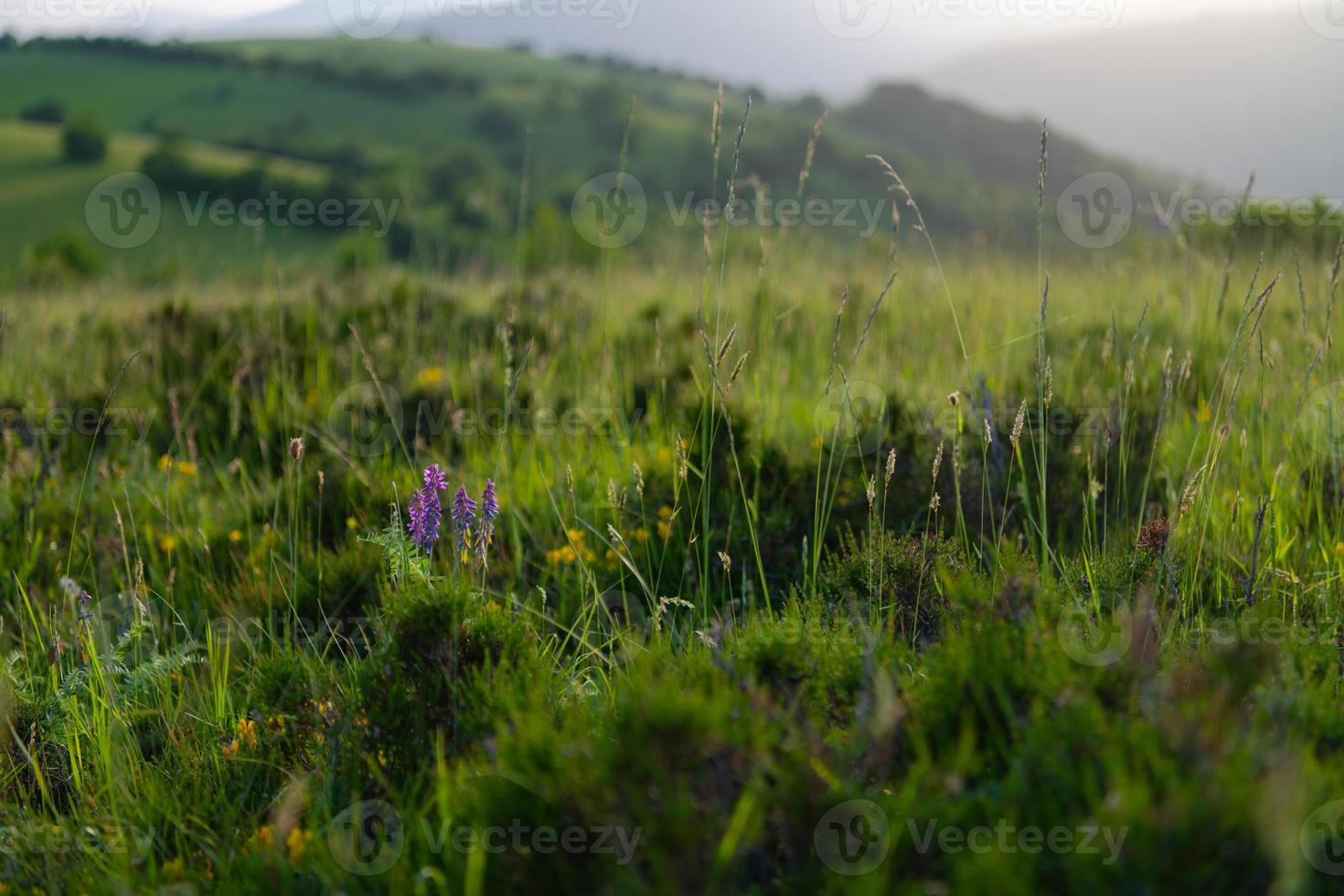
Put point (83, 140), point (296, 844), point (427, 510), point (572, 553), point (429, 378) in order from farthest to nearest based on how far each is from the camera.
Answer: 1. point (83, 140)
2. point (429, 378)
3. point (572, 553)
4. point (427, 510)
5. point (296, 844)

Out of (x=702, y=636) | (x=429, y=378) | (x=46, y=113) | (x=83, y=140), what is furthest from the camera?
Answer: (x=46, y=113)

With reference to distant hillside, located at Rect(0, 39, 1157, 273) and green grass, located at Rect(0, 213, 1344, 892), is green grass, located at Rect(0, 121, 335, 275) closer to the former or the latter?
distant hillside, located at Rect(0, 39, 1157, 273)

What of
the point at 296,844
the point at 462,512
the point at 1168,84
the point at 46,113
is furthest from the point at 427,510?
the point at 1168,84

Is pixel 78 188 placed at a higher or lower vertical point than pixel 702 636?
higher

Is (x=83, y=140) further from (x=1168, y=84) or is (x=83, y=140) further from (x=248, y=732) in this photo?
(x=1168, y=84)

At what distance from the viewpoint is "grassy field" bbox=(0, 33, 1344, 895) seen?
1.13m

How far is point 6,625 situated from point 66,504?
30.5 inches

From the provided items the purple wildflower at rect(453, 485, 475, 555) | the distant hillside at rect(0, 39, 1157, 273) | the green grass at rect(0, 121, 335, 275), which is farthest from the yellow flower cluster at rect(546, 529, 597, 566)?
the distant hillside at rect(0, 39, 1157, 273)

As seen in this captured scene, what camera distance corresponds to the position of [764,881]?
1.24 m

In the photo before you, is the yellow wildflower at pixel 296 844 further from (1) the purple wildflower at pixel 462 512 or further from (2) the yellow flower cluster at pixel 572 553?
(2) the yellow flower cluster at pixel 572 553

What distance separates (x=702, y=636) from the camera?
158 cm

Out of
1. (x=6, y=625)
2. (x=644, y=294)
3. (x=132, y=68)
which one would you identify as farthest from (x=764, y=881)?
(x=132, y=68)

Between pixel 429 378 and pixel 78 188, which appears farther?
pixel 78 188

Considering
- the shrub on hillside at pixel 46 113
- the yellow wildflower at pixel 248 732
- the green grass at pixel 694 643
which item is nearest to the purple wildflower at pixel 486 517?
the green grass at pixel 694 643
